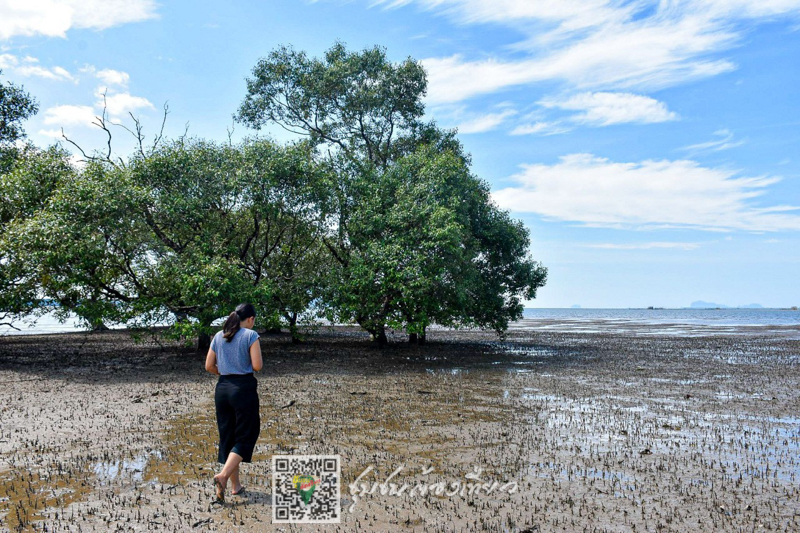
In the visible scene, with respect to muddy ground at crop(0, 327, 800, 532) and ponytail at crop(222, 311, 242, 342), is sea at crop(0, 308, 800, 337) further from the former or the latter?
ponytail at crop(222, 311, 242, 342)

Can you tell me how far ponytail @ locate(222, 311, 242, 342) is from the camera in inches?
256

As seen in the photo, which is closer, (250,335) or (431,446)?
(250,335)

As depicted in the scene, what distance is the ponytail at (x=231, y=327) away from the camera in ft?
21.3

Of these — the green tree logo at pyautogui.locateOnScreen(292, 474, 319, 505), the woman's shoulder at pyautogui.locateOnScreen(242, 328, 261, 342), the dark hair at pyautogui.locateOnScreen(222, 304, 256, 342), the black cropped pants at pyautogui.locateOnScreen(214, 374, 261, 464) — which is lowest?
the green tree logo at pyautogui.locateOnScreen(292, 474, 319, 505)

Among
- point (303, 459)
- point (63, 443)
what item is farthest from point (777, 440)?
point (63, 443)

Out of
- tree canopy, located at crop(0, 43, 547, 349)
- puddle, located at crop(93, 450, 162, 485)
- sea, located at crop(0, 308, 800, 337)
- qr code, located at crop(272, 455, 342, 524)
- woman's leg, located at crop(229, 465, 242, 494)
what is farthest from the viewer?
sea, located at crop(0, 308, 800, 337)

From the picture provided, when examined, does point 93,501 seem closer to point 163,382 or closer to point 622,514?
point 622,514

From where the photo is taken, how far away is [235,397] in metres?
6.47

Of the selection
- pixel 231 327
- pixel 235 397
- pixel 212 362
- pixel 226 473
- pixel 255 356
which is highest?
pixel 231 327

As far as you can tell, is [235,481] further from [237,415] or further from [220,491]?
[237,415]

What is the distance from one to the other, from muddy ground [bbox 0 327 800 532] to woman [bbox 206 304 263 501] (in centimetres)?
58

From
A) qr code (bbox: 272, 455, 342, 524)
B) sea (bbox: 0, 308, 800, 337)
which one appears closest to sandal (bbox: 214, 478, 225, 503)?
qr code (bbox: 272, 455, 342, 524)

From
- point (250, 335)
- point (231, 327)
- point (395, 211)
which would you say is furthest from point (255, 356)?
point (395, 211)

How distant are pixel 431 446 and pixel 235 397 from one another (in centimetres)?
398
